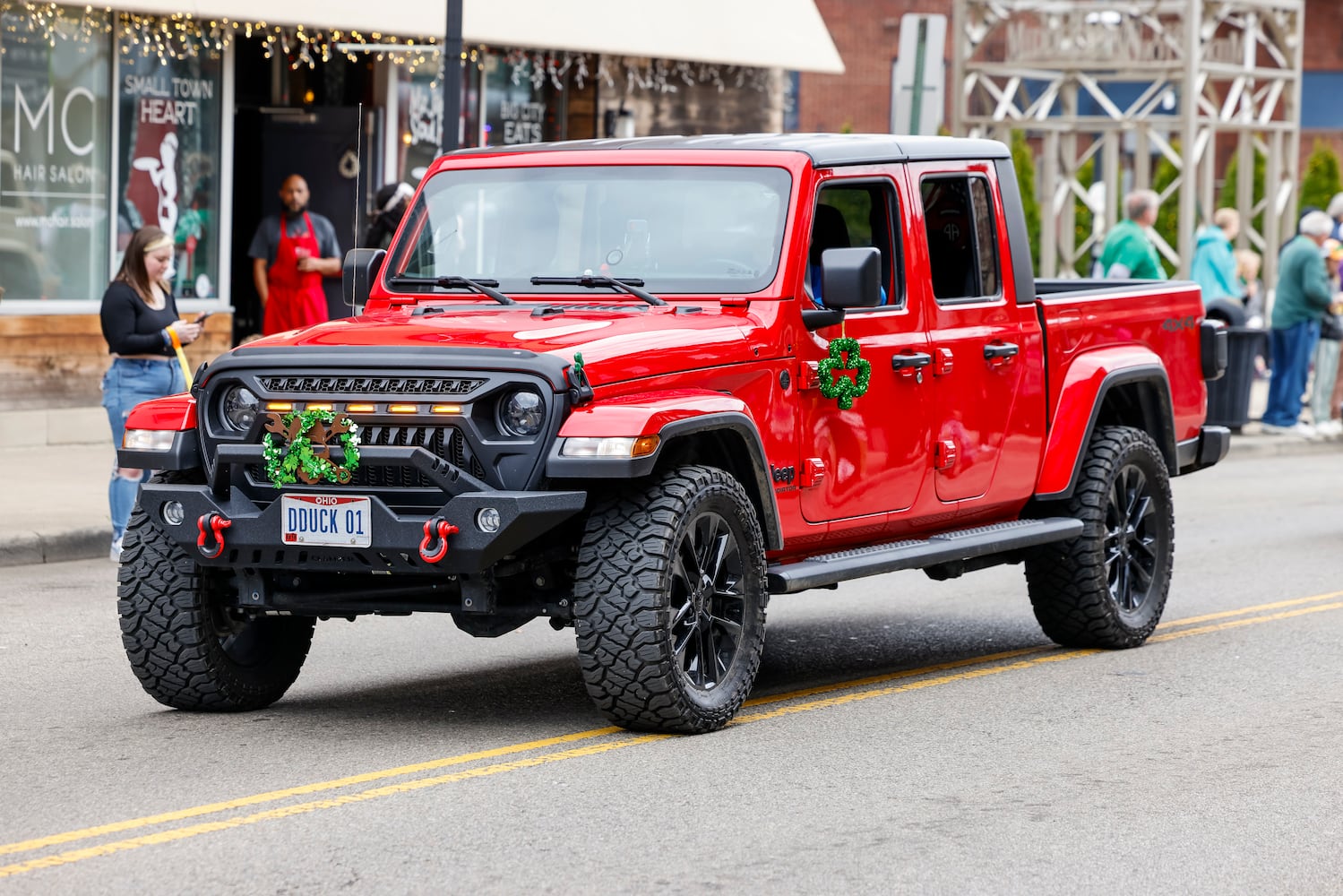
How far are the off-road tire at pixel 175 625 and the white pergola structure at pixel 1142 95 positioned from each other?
19.0 metres

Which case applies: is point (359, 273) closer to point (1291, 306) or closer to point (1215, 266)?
point (1291, 306)

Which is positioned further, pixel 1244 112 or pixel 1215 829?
pixel 1244 112

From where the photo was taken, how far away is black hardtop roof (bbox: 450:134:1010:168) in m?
8.29

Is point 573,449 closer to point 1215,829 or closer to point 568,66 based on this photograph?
point 1215,829

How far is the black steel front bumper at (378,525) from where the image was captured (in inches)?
268

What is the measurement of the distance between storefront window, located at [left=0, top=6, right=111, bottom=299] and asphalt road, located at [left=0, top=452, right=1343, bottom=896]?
7.30 m

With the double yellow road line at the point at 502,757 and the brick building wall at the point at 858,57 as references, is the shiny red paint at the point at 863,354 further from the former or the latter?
the brick building wall at the point at 858,57

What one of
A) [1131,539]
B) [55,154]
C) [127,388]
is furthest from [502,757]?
[55,154]

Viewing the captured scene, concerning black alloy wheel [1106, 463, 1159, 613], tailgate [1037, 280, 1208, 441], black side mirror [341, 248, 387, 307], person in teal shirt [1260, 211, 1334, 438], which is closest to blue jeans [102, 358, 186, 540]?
black side mirror [341, 248, 387, 307]

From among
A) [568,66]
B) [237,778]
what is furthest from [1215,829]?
[568,66]

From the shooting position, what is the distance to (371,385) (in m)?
7.06

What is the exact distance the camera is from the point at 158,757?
702cm

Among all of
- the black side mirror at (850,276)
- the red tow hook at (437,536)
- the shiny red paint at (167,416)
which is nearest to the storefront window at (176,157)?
the shiny red paint at (167,416)

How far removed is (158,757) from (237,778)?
18.0 inches
